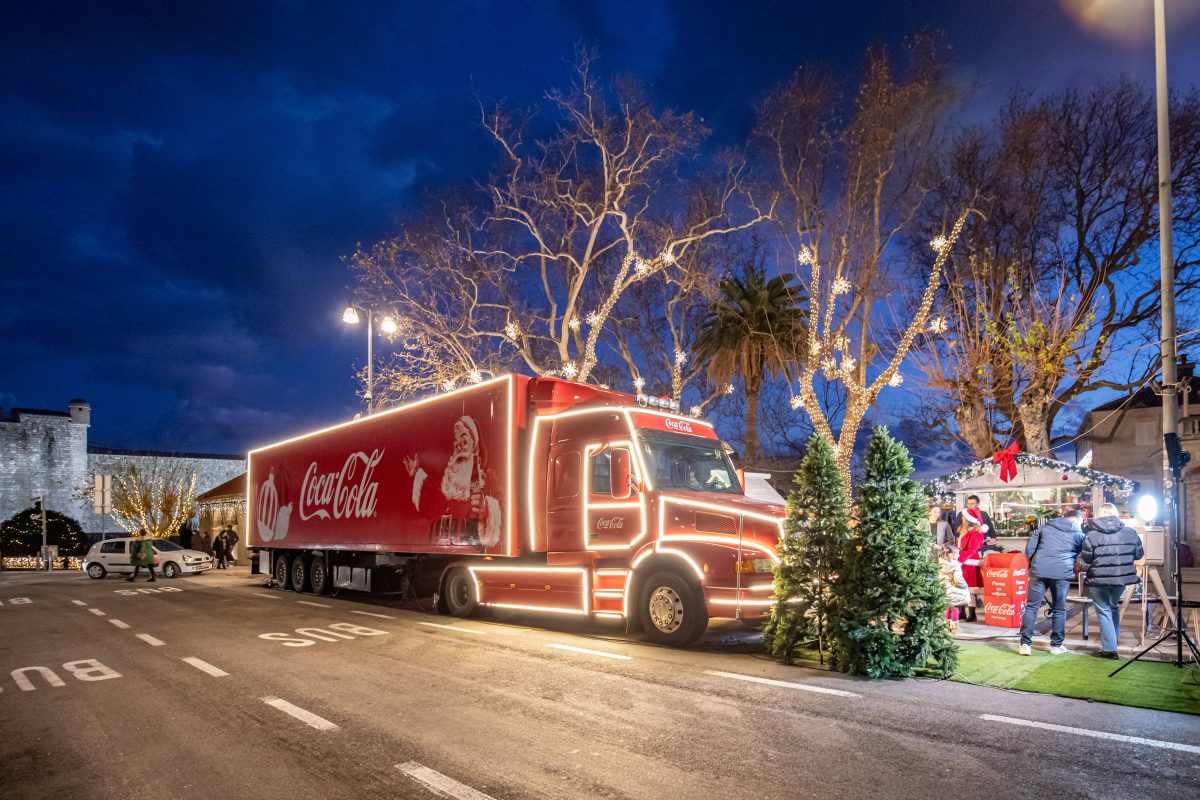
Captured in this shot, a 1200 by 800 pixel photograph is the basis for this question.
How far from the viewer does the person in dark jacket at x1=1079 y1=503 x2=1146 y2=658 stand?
8.38m

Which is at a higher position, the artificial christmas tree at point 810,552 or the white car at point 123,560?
the artificial christmas tree at point 810,552

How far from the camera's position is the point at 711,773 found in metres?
4.77

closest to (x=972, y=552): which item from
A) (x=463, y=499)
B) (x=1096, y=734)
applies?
(x=1096, y=734)

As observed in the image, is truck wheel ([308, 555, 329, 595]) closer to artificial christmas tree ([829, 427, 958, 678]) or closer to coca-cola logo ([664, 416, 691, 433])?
coca-cola logo ([664, 416, 691, 433])

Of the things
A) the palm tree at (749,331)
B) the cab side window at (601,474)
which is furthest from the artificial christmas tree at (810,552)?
the palm tree at (749,331)

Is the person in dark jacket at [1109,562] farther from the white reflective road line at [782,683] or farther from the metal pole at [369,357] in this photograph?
the metal pole at [369,357]

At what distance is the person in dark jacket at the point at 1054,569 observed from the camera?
28.6ft

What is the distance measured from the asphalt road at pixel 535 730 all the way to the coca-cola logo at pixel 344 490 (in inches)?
213

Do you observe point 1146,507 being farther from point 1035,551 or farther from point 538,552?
point 538,552

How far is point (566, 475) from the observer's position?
35.8 ft

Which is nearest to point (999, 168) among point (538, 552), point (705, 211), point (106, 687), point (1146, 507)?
point (705, 211)

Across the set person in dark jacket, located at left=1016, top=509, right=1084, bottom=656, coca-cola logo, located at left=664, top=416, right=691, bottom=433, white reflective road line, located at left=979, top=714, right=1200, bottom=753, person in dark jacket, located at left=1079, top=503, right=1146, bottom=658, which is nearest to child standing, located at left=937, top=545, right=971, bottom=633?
person in dark jacket, located at left=1016, top=509, right=1084, bottom=656

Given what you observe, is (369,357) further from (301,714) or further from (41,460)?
(41,460)

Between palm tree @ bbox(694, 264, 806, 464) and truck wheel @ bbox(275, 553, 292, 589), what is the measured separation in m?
16.1
